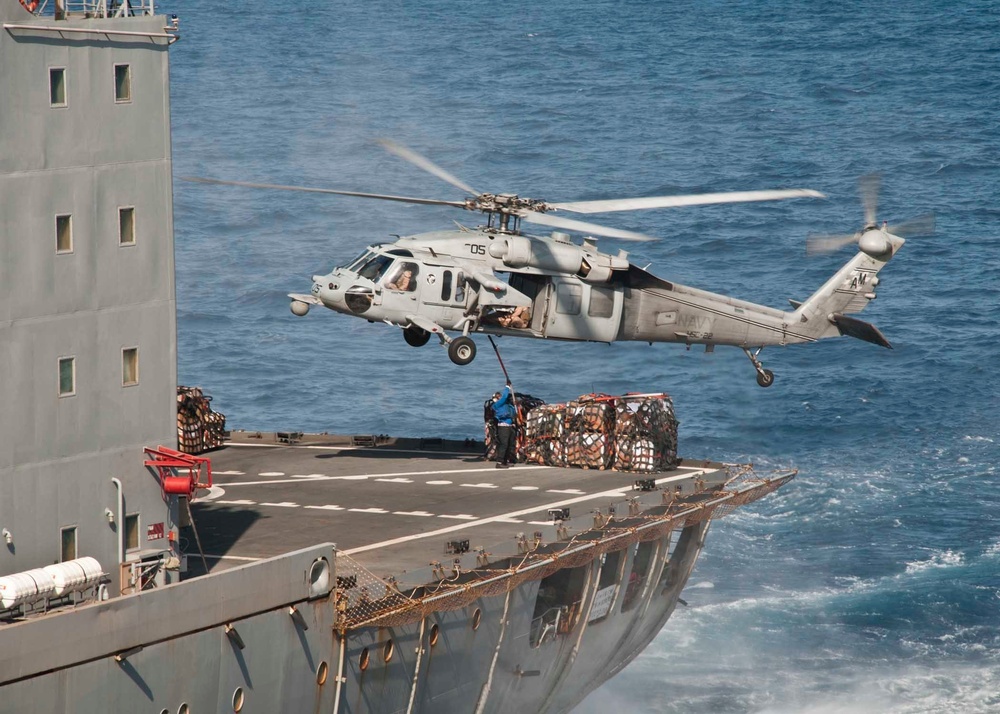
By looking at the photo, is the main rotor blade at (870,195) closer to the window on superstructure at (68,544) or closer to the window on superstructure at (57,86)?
the window on superstructure at (57,86)

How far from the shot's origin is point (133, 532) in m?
24.0

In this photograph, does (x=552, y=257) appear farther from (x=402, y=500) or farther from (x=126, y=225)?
(x=126, y=225)

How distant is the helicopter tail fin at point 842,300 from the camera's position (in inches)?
1508

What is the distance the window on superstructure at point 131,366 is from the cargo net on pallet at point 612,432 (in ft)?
46.7

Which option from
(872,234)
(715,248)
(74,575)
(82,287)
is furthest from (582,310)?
(715,248)

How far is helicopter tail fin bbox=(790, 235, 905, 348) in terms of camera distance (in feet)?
126

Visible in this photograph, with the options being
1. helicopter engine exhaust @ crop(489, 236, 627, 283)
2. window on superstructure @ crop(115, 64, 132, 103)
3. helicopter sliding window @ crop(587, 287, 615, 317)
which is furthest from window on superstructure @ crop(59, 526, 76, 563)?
helicopter sliding window @ crop(587, 287, 615, 317)

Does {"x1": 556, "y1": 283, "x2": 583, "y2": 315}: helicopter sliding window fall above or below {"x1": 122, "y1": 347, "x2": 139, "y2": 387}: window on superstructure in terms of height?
above

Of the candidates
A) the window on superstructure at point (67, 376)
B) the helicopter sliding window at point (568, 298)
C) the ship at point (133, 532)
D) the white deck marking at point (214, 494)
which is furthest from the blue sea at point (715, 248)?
the window on superstructure at point (67, 376)

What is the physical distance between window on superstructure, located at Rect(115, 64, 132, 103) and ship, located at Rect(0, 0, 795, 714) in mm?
23

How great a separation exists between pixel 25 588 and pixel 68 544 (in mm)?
2123

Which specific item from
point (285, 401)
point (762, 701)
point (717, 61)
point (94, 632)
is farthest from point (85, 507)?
point (717, 61)

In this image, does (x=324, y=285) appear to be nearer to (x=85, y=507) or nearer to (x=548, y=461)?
(x=548, y=461)

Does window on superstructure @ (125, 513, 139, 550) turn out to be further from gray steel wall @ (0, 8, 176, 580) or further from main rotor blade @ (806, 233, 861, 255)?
main rotor blade @ (806, 233, 861, 255)
